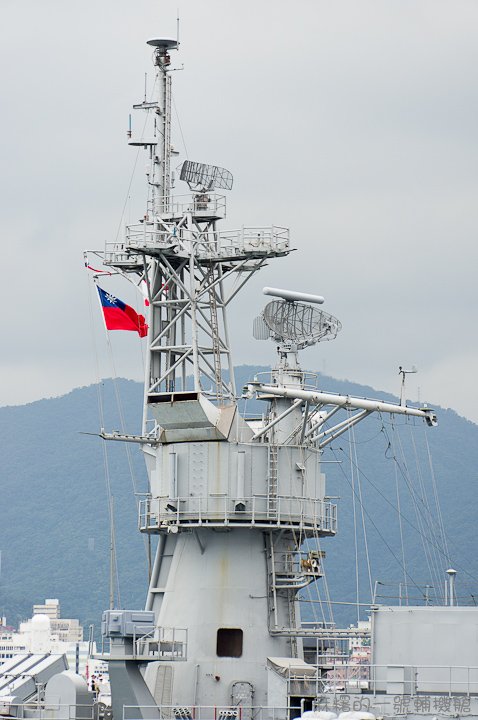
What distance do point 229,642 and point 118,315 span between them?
13.2 meters

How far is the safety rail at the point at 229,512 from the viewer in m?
55.5

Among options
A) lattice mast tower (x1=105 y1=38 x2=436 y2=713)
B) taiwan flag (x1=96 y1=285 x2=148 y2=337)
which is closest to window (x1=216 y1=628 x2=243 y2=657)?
→ lattice mast tower (x1=105 y1=38 x2=436 y2=713)

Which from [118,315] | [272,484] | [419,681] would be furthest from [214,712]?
[118,315]

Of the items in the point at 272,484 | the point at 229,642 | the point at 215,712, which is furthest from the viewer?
the point at 272,484

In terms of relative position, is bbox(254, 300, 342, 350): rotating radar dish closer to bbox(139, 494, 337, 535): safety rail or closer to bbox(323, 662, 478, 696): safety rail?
bbox(139, 494, 337, 535): safety rail

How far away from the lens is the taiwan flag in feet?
202

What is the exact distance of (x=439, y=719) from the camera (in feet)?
143

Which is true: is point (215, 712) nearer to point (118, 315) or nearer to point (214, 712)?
point (214, 712)

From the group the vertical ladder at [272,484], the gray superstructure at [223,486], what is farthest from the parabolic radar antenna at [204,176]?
the vertical ladder at [272,484]

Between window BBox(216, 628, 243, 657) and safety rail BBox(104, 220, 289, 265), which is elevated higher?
safety rail BBox(104, 220, 289, 265)

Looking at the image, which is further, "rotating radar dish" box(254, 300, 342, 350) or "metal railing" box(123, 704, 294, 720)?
"rotating radar dish" box(254, 300, 342, 350)

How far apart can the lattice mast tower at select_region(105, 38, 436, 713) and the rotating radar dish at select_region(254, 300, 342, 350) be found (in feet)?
0.16

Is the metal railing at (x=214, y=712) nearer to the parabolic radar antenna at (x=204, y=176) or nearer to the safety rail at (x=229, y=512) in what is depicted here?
the safety rail at (x=229, y=512)

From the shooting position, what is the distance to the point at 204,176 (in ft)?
200
